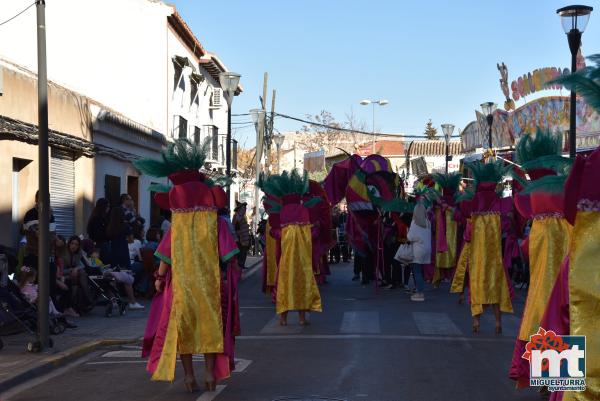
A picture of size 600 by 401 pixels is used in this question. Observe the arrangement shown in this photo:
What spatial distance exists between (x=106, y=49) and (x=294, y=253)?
16.0 meters

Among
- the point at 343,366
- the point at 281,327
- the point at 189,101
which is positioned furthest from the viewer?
the point at 189,101

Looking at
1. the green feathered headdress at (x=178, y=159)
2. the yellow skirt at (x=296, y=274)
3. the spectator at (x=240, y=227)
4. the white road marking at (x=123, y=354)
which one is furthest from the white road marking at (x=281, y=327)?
the spectator at (x=240, y=227)

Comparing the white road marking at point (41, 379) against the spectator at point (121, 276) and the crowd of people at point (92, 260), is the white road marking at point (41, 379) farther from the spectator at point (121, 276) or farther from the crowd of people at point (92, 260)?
the spectator at point (121, 276)

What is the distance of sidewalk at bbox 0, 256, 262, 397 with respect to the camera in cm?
896

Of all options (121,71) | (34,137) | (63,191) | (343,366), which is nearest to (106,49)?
(121,71)

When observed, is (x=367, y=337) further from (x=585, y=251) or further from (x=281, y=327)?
(x=585, y=251)

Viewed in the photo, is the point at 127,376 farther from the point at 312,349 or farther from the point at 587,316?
the point at 587,316

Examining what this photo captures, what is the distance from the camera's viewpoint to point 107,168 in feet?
77.4

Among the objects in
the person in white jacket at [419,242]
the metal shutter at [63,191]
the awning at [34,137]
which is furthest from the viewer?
the metal shutter at [63,191]

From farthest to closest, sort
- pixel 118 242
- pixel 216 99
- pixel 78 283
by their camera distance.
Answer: pixel 216 99, pixel 118 242, pixel 78 283

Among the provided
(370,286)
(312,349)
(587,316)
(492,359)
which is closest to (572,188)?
(587,316)

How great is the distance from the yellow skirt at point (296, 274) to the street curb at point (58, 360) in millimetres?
2217

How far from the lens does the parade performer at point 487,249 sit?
1149 cm

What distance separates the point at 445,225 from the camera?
1914cm
